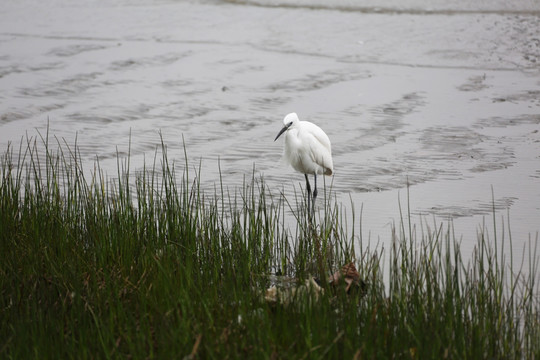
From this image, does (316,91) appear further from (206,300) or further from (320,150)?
(206,300)

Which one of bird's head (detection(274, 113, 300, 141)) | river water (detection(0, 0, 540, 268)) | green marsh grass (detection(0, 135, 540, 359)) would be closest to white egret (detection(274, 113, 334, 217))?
bird's head (detection(274, 113, 300, 141))

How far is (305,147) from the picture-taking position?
5.75 meters

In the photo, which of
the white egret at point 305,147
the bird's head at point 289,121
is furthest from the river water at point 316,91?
the bird's head at point 289,121

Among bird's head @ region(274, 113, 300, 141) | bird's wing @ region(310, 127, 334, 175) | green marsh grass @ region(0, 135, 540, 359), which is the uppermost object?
bird's head @ region(274, 113, 300, 141)

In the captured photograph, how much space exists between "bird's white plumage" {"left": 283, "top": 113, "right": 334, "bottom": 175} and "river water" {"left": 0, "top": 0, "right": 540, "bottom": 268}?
0.23m

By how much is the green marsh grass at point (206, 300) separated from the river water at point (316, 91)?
75 cm

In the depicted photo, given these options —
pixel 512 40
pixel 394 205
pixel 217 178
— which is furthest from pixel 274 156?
pixel 512 40

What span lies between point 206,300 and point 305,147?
8.91ft

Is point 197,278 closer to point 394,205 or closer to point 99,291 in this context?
point 99,291

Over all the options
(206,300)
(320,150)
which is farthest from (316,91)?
(206,300)

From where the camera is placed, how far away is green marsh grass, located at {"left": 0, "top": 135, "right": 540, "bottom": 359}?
2844 millimetres

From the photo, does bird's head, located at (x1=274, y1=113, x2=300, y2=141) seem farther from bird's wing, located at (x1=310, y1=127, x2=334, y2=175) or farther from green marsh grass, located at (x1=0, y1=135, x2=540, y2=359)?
green marsh grass, located at (x1=0, y1=135, x2=540, y2=359)

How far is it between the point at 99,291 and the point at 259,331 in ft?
2.63

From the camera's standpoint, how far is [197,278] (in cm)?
359
